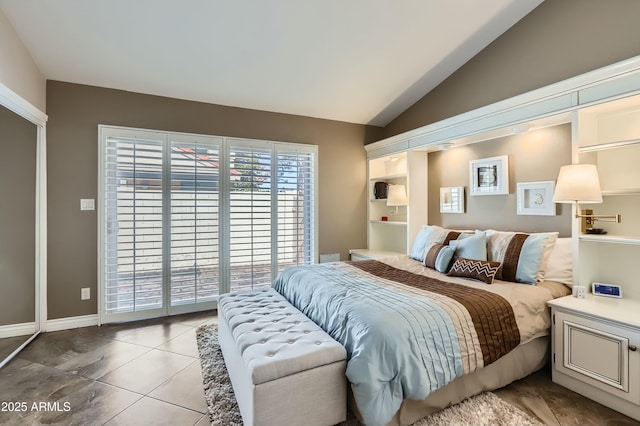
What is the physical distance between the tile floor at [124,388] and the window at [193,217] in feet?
2.33

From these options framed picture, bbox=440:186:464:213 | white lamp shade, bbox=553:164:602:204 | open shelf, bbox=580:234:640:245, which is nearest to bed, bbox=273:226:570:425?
open shelf, bbox=580:234:640:245

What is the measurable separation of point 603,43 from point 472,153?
4.65 feet

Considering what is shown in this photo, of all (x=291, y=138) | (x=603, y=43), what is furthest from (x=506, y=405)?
(x=291, y=138)

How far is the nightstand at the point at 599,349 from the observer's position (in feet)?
6.22

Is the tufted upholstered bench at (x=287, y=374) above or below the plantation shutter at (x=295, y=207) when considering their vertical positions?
below

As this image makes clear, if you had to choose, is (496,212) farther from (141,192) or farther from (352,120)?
(141,192)

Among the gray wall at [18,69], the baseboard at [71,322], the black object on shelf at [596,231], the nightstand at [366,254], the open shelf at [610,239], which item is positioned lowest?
the baseboard at [71,322]

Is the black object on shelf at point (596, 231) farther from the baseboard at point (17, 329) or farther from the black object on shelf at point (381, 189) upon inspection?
the baseboard at point (17, 329)

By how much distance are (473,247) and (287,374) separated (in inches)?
84.8

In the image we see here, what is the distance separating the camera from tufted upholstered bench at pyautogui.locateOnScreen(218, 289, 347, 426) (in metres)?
1.60

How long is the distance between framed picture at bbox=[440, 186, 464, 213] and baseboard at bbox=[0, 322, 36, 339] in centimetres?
473

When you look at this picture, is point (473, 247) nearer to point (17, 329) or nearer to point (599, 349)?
point (599, 349)

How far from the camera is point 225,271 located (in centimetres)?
393

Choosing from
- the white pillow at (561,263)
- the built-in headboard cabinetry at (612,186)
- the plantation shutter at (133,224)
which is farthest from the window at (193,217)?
the built-in headboard cabinetry at (612,186)
